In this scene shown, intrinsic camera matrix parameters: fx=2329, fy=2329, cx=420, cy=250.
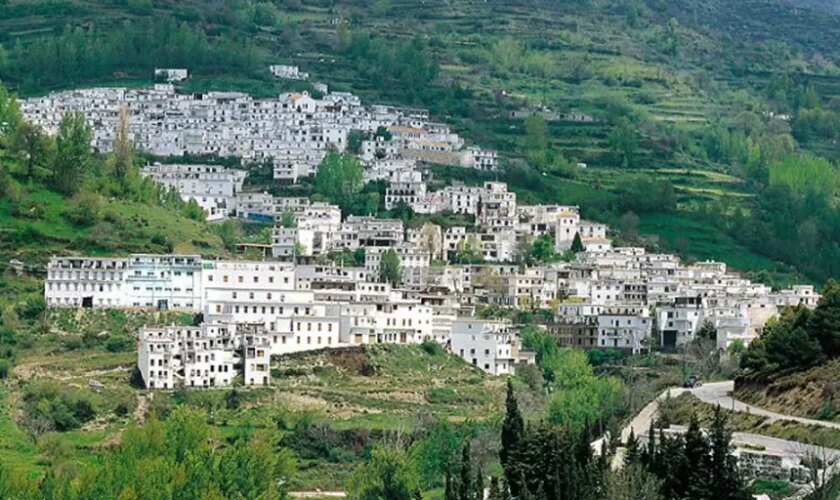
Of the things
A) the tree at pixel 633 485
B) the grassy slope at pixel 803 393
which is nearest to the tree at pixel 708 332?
the grassy slope at pixel 803 393

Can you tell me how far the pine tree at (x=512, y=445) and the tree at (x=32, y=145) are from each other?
127 feet

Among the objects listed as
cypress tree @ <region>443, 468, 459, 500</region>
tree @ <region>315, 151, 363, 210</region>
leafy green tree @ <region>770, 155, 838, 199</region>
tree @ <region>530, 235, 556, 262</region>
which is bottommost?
→ leafy green tree @ <region>770, 155, 838, 199</region>

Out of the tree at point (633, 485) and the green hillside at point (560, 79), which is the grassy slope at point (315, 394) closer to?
the tree at point (633, 485)

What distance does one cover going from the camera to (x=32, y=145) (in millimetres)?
91312

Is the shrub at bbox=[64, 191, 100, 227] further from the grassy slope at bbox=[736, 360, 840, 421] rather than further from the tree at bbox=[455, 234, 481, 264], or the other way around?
the grassy slope at bbox=[736, 360, 840, 421]

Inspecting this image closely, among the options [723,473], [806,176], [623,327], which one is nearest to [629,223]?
[806,176]

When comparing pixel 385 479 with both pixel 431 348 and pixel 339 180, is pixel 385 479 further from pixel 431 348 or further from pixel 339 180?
pixel 339 180

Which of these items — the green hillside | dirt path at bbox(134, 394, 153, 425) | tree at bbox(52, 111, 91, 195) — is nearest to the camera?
dirt path at bbox(134, 394, 153, 425)

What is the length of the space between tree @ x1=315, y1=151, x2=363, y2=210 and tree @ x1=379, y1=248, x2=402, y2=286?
12136 mm

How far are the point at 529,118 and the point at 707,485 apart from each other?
246 feet

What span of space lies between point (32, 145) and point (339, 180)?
1785 cm

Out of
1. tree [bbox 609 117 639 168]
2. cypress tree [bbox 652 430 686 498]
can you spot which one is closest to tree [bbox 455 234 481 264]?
tree [bbox 609 117 639 168]

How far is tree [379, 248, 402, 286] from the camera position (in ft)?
295

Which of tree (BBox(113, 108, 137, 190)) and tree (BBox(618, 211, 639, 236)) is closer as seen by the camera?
tree (BBox(113, 108, 137, 190))
